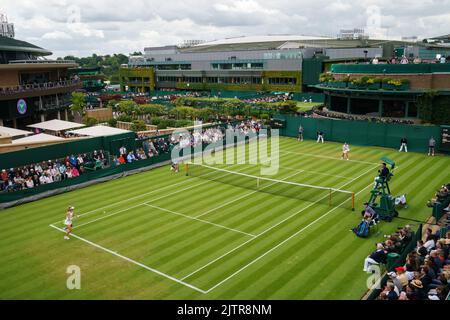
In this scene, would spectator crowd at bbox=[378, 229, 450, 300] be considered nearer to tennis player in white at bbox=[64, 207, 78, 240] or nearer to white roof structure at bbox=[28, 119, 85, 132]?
tennis player in white at bbox=[64, 207, 78, 240]

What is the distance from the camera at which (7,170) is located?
27.8 metres

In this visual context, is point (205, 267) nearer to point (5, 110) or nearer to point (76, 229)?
point (76, 229)

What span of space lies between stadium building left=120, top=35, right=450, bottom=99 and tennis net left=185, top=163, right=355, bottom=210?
4973 cm

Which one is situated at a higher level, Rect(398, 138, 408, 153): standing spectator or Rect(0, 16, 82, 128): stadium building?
Rect(0, 16, 82, 128): stadium building

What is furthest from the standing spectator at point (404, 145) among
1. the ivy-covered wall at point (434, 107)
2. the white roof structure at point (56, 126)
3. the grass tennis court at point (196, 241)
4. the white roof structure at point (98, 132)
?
the white roof structure at point (56, 126)

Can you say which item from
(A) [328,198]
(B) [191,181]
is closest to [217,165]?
(B) [191,181]

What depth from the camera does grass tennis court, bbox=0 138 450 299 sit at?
15.5 metres

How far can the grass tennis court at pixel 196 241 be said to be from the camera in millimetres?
15484

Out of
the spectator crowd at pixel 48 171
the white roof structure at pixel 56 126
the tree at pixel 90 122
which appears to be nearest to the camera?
the spectator crowd at pixel 48 171

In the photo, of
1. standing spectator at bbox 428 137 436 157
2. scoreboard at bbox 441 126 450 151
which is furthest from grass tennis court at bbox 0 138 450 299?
scoreboard at bbox 441 126 450 151

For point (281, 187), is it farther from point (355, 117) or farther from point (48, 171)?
point (355, 117)

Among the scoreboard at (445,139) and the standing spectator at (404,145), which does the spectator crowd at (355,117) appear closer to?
the standing spectator at (404,145)

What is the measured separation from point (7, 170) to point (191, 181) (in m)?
12.4

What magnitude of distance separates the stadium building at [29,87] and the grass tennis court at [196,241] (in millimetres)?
26156
